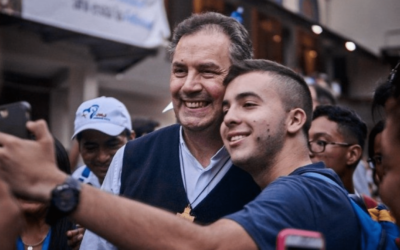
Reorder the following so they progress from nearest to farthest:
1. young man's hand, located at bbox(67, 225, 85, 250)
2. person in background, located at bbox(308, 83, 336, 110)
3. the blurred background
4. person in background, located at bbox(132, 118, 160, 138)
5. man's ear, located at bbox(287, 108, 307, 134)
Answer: man's ear, located at bbox(287, 108, 307, 134) → young man's hand, located at bbox(67, 225, 85, 250) → person in background, located at bbox(132, 118, 160, 138) → person in background, located at bbox(308, 83, 336, 110) → the blurred background

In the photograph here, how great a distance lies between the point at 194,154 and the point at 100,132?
47.8 inches

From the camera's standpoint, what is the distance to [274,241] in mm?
2172

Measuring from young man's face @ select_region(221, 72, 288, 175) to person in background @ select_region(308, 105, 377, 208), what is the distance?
5.74ft

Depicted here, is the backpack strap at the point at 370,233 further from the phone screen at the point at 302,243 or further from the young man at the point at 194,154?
the phone screen at the point at 302,243

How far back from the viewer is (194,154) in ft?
10.1

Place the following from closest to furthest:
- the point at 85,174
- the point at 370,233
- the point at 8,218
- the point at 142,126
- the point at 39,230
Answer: the point at 8,218
the point at 370,233
the point at 39,230
the point at 85,174
the point at 142,126

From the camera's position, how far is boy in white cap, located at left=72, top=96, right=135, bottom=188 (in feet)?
13.4

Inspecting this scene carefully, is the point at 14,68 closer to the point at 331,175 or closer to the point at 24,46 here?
the point at 24,46

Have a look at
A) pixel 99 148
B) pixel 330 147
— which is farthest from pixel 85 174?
pixel 330 147

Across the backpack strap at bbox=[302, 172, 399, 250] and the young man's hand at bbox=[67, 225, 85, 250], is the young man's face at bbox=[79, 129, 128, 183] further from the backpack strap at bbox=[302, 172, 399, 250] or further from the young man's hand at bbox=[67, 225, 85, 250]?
the backpack strap at bbox=[302, 172, 399, 250]

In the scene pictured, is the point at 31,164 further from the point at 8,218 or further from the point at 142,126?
the point at 142,126

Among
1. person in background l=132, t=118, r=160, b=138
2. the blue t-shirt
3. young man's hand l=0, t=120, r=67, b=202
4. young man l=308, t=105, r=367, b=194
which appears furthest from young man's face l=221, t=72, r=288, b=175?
person in background l=132, t=118, r=160, b=138

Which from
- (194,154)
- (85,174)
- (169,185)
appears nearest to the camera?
(169,185)

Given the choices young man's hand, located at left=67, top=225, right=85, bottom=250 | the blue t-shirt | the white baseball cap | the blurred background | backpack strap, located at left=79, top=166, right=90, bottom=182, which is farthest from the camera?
the blurred background
